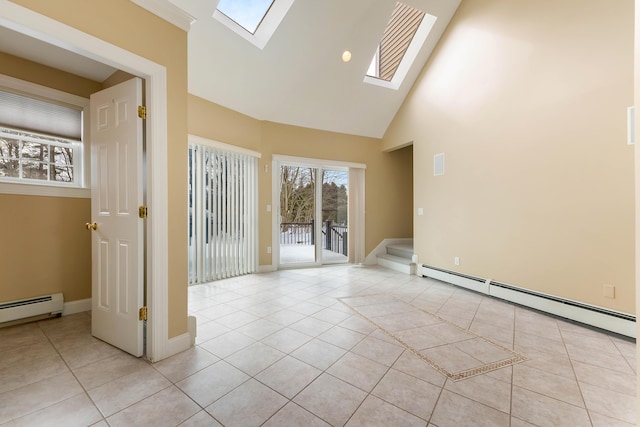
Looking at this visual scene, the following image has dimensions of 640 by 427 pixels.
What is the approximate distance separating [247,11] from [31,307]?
418cm

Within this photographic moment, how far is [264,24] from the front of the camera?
3686mm

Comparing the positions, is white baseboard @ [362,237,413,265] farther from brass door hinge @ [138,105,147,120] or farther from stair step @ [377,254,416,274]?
brass door hinge @ [138,105,147,120]

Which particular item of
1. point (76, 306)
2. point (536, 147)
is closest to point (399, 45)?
point (536, 147)

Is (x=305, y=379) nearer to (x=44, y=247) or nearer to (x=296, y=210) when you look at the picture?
(x=44, y=247)

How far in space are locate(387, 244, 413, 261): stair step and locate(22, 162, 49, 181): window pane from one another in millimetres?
5517

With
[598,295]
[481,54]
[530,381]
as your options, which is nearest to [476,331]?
[530,381]

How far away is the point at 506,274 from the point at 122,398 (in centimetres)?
415

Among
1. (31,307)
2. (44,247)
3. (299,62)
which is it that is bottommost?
(31,307)

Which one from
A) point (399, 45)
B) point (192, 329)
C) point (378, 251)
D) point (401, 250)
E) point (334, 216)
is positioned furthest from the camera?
point (378, 251)

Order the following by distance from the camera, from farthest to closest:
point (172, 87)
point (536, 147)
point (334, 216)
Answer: point (334, 216), point (536, 147), point (172, 87)

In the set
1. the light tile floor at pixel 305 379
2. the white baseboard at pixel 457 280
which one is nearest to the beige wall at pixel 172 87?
the light tile floor at pixel 305 379

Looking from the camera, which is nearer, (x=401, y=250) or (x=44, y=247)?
(x=44, y=247)

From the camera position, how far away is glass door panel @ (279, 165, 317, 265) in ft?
17.6

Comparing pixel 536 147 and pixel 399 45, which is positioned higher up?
pixel 399 45
